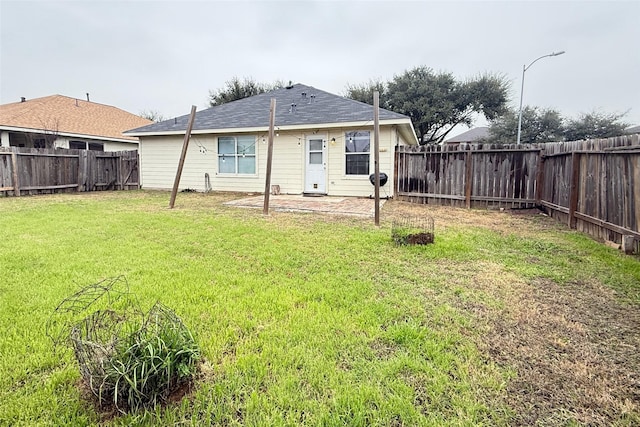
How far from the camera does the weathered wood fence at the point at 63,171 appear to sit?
10414mm

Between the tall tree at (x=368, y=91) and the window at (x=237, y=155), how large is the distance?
51.8ft

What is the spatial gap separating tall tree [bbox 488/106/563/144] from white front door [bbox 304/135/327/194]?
20.7 m

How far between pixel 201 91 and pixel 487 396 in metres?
A: 32.3

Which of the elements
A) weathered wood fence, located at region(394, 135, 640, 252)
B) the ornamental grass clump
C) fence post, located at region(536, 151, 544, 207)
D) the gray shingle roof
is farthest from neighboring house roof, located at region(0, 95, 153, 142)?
fence post, located at region(536, 151, 544, 207)

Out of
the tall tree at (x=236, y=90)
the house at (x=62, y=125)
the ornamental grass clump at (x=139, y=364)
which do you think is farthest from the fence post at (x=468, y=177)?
the tall tree at (x=236, y=90)

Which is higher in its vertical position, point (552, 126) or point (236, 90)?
point (236, 90)

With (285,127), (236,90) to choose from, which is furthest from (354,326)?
(236,90)

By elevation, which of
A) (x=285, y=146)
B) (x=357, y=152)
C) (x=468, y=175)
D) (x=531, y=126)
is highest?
(x=531, y=126)

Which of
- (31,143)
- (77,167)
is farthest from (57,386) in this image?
(31,143)

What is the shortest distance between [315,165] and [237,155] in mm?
3193

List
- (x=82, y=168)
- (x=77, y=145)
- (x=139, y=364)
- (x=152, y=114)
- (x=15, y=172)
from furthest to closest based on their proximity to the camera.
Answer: (x=152, y=114), (x=77, y=145), (x=82, y=168), (x=15, y=172), (x=139, y=364)

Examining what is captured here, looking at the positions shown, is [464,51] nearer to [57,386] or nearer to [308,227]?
[308,227]

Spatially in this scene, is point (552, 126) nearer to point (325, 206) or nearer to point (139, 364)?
point (325, 206)

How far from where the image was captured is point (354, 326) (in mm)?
2377
